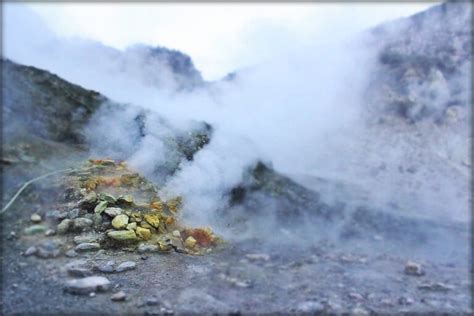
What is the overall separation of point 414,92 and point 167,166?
31.1 feet

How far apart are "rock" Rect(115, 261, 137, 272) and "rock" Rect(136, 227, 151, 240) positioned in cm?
25

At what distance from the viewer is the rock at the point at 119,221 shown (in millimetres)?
1869

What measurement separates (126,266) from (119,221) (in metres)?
0.42

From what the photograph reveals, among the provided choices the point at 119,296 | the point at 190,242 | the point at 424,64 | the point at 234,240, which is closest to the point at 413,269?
the point at 234,240

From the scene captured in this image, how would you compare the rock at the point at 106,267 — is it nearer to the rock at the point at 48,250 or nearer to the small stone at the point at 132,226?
the rock at the point at 48,250

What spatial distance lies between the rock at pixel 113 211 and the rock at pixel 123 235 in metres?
0.09

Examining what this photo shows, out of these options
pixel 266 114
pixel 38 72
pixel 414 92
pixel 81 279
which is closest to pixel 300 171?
pixel 266 114

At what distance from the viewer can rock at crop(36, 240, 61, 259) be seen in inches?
85.4

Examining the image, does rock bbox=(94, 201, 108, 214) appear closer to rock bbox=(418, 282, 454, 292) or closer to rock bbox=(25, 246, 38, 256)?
rock bbox=(25, 246, 38, 256)

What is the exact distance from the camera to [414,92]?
10500 mm

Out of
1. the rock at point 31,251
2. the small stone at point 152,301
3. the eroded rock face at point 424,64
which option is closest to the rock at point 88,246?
the rock at point 31,251

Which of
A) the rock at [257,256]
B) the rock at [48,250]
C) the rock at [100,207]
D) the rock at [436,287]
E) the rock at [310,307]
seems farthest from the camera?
the rock at [436,287]

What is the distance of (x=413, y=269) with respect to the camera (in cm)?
532

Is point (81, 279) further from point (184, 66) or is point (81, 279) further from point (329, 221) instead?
point (329, 221)
